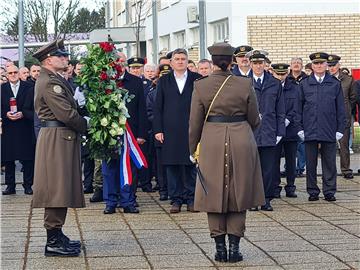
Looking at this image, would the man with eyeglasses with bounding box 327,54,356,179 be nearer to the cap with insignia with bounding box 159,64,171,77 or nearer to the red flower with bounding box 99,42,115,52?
the cap with insignia with bounding box 159,64,171,77

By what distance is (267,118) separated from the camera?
13.0 m

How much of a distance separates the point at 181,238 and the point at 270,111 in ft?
10.0

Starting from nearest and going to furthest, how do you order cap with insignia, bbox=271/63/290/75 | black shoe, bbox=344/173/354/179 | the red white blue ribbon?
the red white blue ribbon
cap with insignia, bbox=271/63/290/75
black shoe, bbox=344/173/354/179

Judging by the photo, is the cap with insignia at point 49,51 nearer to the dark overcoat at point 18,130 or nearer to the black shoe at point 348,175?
the dark overcoat at point 18,130

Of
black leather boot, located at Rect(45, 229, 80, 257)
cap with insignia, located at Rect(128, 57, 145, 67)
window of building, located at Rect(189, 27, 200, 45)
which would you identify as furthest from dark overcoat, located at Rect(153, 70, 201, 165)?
window of building, located at Rect(189, 27, 200, 45)

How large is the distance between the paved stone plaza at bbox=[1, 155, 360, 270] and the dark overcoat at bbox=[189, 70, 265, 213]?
0.60 m

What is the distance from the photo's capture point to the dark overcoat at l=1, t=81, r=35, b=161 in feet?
50.2

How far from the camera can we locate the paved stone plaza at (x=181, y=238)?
30.4ft

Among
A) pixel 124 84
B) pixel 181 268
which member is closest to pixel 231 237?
pixel 181 268

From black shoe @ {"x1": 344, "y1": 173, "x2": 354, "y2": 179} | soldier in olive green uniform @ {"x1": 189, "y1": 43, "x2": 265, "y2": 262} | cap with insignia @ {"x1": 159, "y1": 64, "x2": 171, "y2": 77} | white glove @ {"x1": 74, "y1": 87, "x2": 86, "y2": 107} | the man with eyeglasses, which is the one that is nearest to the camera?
soldier in olive green uniform @ {"x1": 189, "y1": 43, "x2": 265, "y2": 262}

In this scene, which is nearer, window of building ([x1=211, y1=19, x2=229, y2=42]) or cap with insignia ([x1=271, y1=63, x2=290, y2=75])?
cap with insignia ([x1=271, y1=63, x2=290, y2=75])

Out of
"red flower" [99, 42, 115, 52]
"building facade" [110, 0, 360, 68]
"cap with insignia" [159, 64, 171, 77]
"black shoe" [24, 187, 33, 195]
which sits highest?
"building facade" [110, 0, 360, 68]

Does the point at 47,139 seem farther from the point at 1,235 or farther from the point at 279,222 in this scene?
the point at 279,222

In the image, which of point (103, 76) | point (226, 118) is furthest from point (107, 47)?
point (226, 118)
